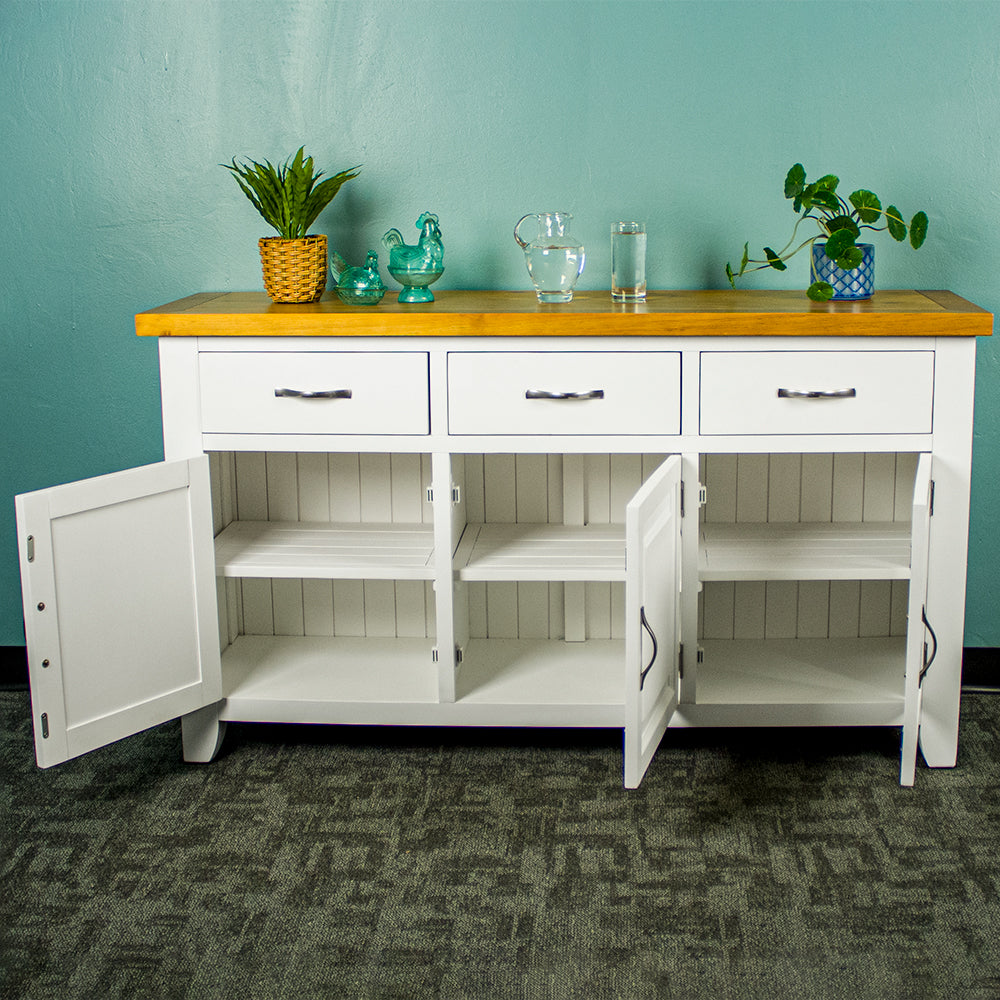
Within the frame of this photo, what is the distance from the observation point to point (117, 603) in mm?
2379

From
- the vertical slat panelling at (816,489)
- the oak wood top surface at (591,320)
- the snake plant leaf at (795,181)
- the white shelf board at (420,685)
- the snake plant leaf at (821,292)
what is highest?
the snake plant leaf at (795,181)

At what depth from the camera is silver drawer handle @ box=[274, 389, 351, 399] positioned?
8.03 ft

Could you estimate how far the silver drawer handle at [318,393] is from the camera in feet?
8.03

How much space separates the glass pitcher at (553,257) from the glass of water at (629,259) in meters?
0.08

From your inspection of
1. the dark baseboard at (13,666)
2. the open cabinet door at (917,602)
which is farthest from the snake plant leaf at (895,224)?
the dark baseboard at (13,666)

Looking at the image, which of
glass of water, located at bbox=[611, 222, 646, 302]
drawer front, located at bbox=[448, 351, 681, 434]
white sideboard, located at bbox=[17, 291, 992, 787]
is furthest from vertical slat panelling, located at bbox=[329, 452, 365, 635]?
glass of water, located at bbox=[611, 222, 646, 302]

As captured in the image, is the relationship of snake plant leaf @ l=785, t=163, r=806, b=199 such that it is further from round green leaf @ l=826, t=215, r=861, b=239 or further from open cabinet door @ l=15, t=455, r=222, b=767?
open cabinet door @ l=15, t=455, r=222, b=767

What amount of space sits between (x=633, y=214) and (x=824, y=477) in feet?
2.55

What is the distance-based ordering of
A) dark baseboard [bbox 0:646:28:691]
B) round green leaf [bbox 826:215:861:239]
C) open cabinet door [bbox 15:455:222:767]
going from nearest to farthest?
open cabinet door [bbox 15:455:222:767] < round green leaf [bbox 826:215:861:239] < dark baseboard [bbox 0:646:28:691]

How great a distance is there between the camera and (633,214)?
9.07 feet

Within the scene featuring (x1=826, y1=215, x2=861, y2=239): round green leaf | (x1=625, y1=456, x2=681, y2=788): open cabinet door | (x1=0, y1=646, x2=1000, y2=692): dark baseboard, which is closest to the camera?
(x1=625, y1=456, x2=681, y2=788): open cabinet door

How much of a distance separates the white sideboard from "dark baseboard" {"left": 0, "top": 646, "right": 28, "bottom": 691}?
0.68 m

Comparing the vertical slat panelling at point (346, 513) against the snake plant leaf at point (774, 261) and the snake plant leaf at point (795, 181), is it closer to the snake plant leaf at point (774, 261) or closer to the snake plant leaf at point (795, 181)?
the snake plant leaf at point (774, 261)

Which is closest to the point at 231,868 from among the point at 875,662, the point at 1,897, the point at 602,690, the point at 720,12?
the point at 1,897
